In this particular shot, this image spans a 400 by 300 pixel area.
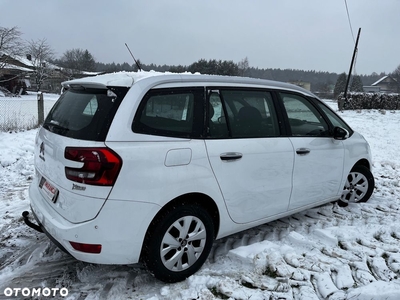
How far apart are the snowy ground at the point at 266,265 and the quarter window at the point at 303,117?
1.15 metres

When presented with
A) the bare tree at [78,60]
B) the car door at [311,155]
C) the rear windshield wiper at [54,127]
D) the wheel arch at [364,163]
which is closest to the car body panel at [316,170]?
the car door at [311,155]

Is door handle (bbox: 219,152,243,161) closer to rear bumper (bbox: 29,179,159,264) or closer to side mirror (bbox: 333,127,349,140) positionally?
rear bumper (bbox: 29,179,159,264)

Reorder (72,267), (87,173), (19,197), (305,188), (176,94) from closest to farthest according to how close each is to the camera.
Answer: (87,173) → (176,94) → (72,267) → (305,188) → (19,197)

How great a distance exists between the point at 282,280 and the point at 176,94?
1861 mm

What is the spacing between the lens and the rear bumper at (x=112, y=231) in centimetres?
238

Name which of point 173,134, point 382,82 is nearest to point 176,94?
point 173,134

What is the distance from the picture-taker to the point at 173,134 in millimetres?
2678

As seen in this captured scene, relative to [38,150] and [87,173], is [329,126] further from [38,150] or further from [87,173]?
[38,150]

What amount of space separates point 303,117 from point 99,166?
8.45 feet

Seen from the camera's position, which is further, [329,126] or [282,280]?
[329,126]

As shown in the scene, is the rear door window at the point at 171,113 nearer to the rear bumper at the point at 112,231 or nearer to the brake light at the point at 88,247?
the rear bumper at the point at 112,231

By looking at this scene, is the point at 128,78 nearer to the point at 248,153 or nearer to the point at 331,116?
the point at 248,153

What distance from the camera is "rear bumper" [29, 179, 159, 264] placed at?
2381 mm

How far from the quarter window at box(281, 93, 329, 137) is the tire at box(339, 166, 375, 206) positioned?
3.45 feet
